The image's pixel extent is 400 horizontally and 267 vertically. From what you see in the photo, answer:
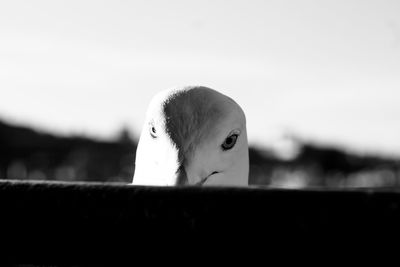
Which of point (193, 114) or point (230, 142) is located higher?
point (193, 114)

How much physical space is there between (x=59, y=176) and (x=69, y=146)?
546 centimetres

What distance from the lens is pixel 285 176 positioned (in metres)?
54.3

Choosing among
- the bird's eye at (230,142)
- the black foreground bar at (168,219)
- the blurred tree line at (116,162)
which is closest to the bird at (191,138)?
the bird's eye at (230,142)

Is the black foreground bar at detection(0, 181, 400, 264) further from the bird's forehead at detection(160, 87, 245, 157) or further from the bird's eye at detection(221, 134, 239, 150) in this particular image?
the bird's eye at detection(221, 134, 239, 150)

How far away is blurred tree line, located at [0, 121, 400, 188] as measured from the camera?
40906mm

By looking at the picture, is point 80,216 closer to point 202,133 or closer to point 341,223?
point 341,223

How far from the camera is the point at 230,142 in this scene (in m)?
4.55

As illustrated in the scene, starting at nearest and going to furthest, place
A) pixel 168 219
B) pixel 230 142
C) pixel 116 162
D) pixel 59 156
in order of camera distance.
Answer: pixel 168 219
pixel 230 142
pixel 59 156
pixel 116 162

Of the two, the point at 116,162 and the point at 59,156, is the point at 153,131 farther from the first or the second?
the point at 116,162

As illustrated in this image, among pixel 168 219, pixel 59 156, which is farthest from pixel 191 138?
pixel 59 156

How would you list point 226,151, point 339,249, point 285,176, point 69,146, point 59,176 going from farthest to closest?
point 285,176 → point 59,176 → point 69,146 → point 226,151 → point 339,249

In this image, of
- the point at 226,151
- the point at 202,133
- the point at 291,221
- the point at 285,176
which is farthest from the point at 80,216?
the point at 285,176

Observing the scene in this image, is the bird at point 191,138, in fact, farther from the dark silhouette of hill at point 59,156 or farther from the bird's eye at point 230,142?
the dark silhouette of hill at point 59,156

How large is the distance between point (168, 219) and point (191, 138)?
9.33 ft
